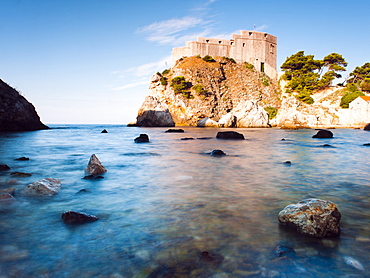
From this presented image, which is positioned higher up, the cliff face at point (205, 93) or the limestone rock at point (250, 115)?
the cliff face at point (205, 93)

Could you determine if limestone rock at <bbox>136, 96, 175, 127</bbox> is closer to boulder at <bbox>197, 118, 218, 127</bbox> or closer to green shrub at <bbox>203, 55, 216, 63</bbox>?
boulder at <bbox>197, 118, 218, 127</bbox>

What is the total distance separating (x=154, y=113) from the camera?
53.3 m

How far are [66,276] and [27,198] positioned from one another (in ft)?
10.3

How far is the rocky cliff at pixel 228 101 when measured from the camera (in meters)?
52.5

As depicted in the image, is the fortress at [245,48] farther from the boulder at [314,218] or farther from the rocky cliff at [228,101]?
the boulder at [314,218]

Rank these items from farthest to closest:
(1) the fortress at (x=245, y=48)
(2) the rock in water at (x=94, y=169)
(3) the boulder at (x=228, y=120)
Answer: (1) the fortress at (x=245, y=48) < (3) the boulder at (x=228, y=120) < (2) the rock in water at (x=94, y=169)

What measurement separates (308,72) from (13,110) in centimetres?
7128

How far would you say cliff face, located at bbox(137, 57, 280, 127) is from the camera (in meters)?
57.1

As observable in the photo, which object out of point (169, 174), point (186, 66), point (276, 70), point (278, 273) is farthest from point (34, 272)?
point (276, 70)

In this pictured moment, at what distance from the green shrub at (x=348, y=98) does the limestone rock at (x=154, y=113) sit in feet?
136

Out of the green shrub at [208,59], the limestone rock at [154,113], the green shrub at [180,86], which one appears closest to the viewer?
the limestone rock at [154,113]

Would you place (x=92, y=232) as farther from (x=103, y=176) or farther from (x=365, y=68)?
(x=365, y=68)

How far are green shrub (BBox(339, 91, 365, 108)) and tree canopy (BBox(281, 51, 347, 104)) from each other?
7397 millimetres

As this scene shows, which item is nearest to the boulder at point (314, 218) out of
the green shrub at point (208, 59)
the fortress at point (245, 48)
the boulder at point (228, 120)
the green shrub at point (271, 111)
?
the boulder at point (228, 120)
